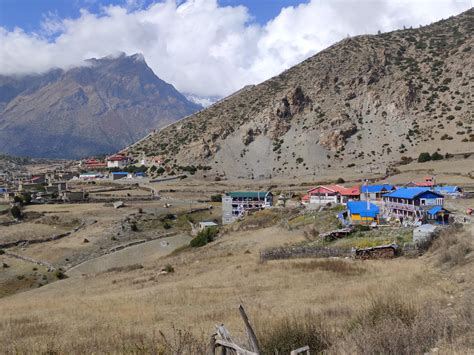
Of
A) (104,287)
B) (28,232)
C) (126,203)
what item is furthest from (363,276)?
(126,203)

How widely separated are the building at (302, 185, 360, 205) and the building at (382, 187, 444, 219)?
13431 millimetres

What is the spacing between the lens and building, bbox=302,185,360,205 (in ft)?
163

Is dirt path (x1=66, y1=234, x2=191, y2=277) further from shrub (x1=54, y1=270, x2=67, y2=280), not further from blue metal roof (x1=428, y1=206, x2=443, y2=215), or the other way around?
blue metal roof (x1=428, y1=206, x2=443, y2=215)

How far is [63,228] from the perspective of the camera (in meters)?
56.1

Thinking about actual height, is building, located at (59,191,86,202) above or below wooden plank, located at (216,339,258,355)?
below

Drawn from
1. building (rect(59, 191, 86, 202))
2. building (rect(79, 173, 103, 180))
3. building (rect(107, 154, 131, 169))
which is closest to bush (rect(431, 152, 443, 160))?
building (rect(59, 191, 86, 202))

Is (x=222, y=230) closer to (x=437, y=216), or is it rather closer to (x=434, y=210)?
(x=434, y=210)

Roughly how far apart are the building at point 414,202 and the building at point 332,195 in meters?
13.4

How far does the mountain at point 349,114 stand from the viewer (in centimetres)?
9194

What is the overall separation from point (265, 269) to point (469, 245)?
8.64 meters

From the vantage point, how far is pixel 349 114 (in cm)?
10481

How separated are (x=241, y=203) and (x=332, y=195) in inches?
497

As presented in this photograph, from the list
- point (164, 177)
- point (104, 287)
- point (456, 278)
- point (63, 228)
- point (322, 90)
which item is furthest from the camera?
point (322, 90)

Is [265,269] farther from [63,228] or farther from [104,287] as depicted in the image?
[63,228]
